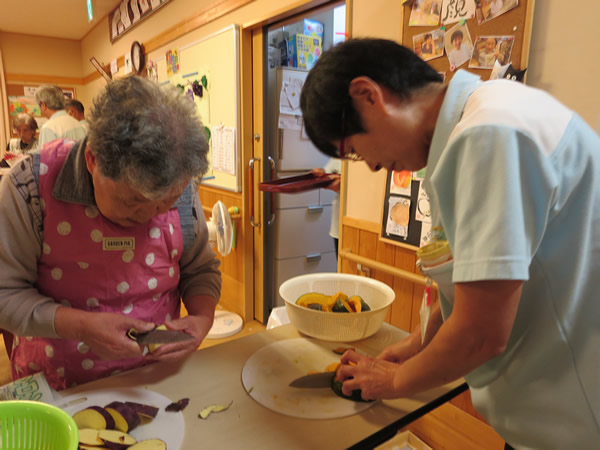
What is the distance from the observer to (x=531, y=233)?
1.84ft

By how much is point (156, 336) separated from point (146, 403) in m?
0.15

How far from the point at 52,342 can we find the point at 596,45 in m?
1.67

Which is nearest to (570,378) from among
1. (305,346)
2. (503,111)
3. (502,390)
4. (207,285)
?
(502,390)

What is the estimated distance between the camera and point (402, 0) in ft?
5.41

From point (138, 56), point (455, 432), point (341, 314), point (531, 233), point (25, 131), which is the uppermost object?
point (138, 56)

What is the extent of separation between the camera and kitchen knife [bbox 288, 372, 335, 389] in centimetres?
95

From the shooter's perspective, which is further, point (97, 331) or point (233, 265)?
point (233, 265)

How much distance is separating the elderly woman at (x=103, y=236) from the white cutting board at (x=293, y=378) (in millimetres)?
190

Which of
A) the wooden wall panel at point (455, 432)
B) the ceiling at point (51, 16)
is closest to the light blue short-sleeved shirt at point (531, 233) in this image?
the wooden wall panel at point (455, 432)

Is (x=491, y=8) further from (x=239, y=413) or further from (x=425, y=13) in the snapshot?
(x=239, y=413)

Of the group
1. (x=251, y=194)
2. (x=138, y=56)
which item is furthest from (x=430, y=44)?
(x=138, y=56)

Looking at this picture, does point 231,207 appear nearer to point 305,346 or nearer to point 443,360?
point 305,346

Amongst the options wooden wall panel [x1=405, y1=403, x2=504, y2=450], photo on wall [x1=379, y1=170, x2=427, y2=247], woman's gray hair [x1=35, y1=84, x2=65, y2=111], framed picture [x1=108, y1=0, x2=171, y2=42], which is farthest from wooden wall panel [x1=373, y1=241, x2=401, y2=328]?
woman's gray hair [x1=35, y1=84, x2=65, y2=111]

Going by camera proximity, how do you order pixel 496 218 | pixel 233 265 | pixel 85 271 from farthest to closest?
pixel 233 265
pixel 85 271
pixel 496 218
